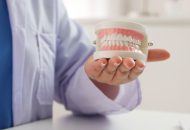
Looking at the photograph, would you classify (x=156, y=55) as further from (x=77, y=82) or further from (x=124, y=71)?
(x=77, y=82)

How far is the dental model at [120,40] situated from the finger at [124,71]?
0.01 m

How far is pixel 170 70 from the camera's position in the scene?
5.61ft

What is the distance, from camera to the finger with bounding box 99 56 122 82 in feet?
1.79

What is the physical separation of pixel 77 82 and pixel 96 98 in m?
0.07

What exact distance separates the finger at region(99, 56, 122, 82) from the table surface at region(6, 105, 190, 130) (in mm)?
129

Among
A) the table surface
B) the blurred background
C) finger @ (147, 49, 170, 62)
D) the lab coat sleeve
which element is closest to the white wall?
the blurred background

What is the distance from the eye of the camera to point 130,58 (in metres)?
0.55

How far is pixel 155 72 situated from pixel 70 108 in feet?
3.17

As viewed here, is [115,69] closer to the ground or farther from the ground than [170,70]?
farther from the ground

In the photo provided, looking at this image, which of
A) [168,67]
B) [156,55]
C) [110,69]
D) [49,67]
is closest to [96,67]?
[110,69]

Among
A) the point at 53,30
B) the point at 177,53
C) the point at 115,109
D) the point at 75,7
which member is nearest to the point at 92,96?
the point at 115,109

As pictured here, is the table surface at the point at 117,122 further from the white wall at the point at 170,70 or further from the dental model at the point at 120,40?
the white wall at the point at 170,70

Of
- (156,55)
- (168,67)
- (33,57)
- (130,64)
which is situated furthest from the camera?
(168,67)

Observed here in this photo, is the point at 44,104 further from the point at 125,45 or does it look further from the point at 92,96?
the point at 125,45
